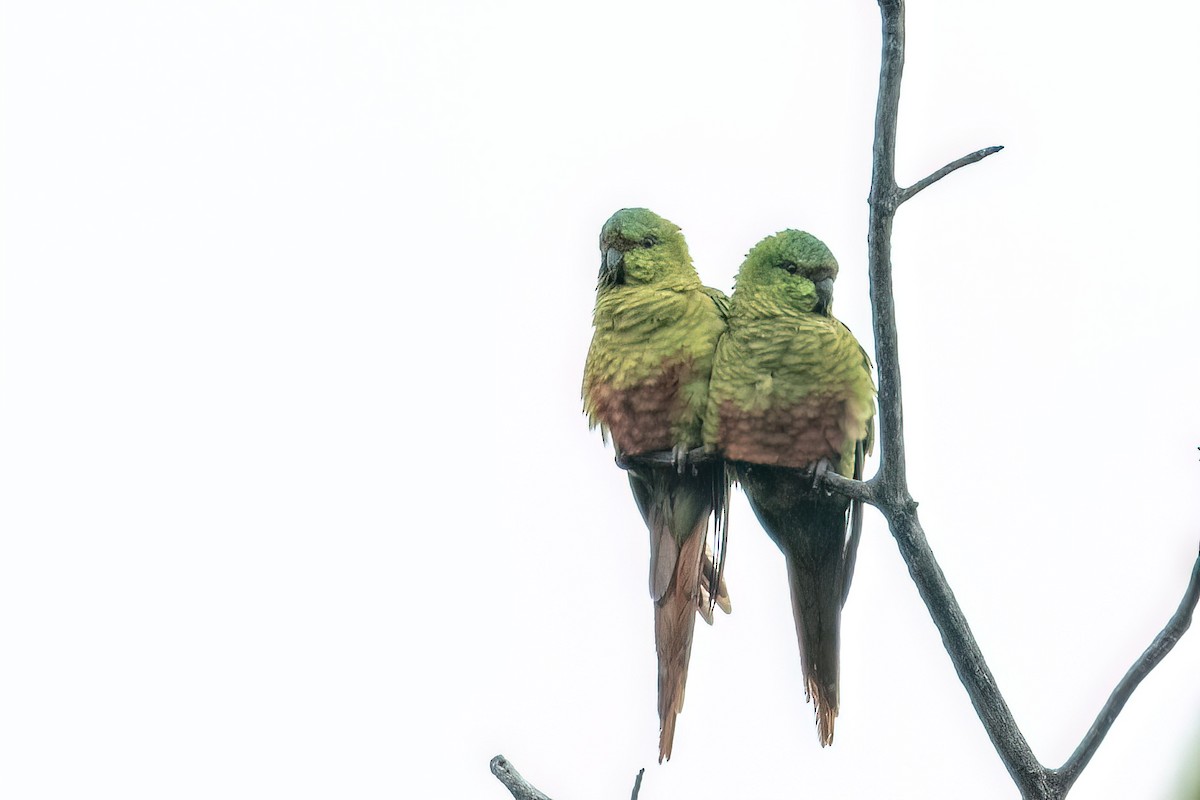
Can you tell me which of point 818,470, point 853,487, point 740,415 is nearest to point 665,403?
point 740,415

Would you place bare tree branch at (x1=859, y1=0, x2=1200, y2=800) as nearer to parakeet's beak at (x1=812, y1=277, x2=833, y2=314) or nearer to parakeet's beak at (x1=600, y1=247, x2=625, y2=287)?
parakeet's beak at (x1=812, y1=277, x2=833, y2=314)

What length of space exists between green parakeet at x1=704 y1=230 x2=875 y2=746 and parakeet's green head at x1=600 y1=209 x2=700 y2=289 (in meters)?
0.40

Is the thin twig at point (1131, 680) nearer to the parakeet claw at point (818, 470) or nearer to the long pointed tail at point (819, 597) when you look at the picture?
the long pointed tail at point (819, 597)

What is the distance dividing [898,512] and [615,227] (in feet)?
6.72

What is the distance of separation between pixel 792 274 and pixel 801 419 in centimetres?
60

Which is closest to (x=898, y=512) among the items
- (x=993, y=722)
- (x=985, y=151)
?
(x=993, y=722)

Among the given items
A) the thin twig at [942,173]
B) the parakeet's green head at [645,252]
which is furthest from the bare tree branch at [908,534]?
the parakeet's green head at [645,252]

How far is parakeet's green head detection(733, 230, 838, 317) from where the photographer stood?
5.05 metres

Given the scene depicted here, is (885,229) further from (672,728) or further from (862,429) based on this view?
(672,728)

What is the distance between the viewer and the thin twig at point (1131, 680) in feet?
11.8

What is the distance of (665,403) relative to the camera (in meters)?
5.10

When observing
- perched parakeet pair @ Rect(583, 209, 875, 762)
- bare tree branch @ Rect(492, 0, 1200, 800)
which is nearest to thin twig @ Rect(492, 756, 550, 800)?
bare tree branch @ Rect(492, 0, 1200, 800)

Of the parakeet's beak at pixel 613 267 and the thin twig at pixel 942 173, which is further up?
the thin twig at pixel 942 173

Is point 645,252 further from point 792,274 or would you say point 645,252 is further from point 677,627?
point 677,627
